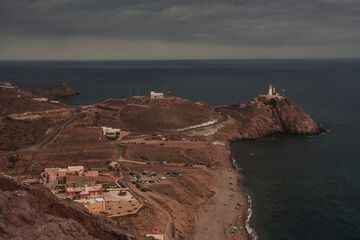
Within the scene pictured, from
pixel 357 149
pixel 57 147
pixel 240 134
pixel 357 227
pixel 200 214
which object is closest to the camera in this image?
pixel 357 227

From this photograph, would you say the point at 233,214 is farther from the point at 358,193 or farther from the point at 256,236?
the point at 358,193

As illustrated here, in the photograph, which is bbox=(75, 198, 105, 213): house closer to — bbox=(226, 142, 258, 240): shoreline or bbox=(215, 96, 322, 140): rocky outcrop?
bbox=(226, 142, 258, 240): shoreline

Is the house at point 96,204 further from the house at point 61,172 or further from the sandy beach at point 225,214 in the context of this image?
the house at point 61,172

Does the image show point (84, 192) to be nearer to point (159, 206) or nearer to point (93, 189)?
point (93, 189)

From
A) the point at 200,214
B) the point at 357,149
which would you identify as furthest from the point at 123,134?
the point at 357,149

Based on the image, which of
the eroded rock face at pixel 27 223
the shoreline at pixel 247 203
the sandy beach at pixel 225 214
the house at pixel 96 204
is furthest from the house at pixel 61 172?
the eroded rock face at pixel 27 223

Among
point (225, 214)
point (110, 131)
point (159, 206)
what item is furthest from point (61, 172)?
point (110, 131)

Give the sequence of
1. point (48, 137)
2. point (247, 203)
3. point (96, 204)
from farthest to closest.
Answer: point (48, 137), point (247, 203), point (96, 204)
